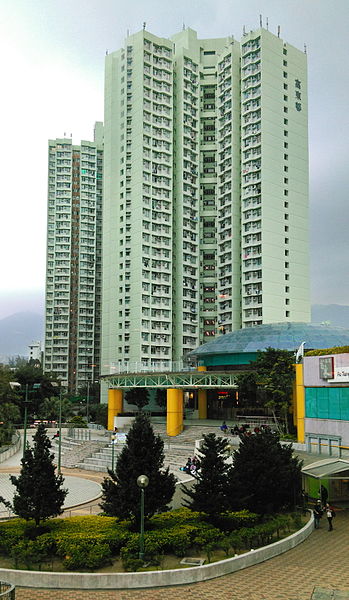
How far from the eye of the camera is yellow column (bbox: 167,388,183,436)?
64.9 m

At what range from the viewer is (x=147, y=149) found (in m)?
107

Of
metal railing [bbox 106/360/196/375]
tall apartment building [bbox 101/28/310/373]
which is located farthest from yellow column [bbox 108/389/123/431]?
tall apartment building [bbox 101/28/310/373]

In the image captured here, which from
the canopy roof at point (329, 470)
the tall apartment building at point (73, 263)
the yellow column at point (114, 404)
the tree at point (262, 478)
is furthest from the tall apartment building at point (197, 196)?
the tree at point (262, 478)

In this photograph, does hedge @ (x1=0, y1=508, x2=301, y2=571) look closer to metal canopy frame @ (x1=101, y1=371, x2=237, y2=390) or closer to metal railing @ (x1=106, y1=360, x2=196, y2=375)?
metal canopy frame @ (x1=101, y1=371, x2=237, y2=390)

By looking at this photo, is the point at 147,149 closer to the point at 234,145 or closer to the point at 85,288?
the point at 234,145

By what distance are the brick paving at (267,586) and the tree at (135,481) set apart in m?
4.45

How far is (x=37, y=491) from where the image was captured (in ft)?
76.3

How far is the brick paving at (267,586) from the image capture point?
61.4 feet

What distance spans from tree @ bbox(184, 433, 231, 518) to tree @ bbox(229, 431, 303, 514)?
2.49ft

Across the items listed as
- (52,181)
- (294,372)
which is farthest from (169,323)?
(52,181)

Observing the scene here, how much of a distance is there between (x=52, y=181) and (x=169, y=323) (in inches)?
2955

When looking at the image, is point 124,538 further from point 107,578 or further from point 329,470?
point 329,470

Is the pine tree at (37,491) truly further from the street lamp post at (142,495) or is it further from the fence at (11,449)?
the fence at (11,449)

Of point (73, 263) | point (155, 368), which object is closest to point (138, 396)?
point (155, 368)
